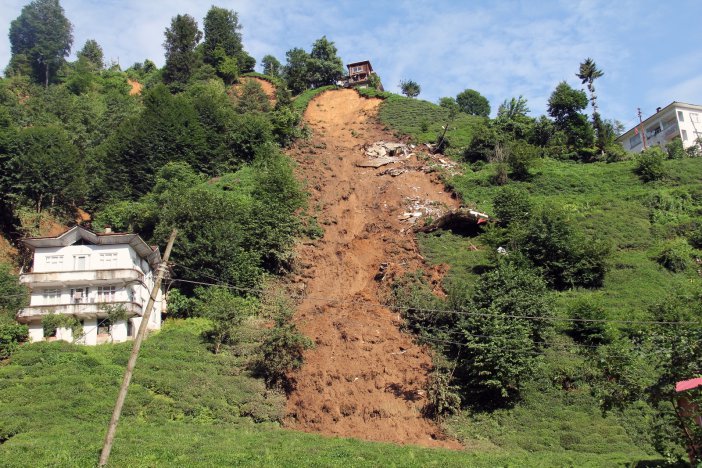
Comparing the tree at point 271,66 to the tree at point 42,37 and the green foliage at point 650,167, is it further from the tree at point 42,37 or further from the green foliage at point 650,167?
the green foliage at point 650,167

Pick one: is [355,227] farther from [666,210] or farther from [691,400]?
[691,400]

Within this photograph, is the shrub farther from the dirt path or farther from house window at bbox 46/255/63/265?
house window at bbox 46/255/63/265

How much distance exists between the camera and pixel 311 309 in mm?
37406

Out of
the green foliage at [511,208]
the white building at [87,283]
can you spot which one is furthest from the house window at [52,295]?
the green foliage at [511,208]

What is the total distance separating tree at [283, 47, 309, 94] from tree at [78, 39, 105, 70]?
31966mm

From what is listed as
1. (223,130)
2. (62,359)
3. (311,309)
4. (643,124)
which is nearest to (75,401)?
(62,359)

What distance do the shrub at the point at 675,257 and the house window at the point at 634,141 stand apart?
45.4m

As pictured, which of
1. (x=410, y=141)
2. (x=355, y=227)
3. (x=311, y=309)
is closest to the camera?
(x=311, y=309)

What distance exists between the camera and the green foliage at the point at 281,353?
3031cm

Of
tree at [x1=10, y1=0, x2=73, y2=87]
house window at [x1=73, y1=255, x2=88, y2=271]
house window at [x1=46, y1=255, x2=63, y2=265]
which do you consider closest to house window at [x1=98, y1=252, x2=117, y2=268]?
house window at [x1=73, y1=255, x2=88, y2=271]

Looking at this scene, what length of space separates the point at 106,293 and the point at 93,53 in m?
81.7

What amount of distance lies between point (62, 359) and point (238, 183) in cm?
2314

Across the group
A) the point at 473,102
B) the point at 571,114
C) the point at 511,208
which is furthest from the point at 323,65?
the point at 511,208

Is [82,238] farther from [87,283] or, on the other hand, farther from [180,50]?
[180,50]
